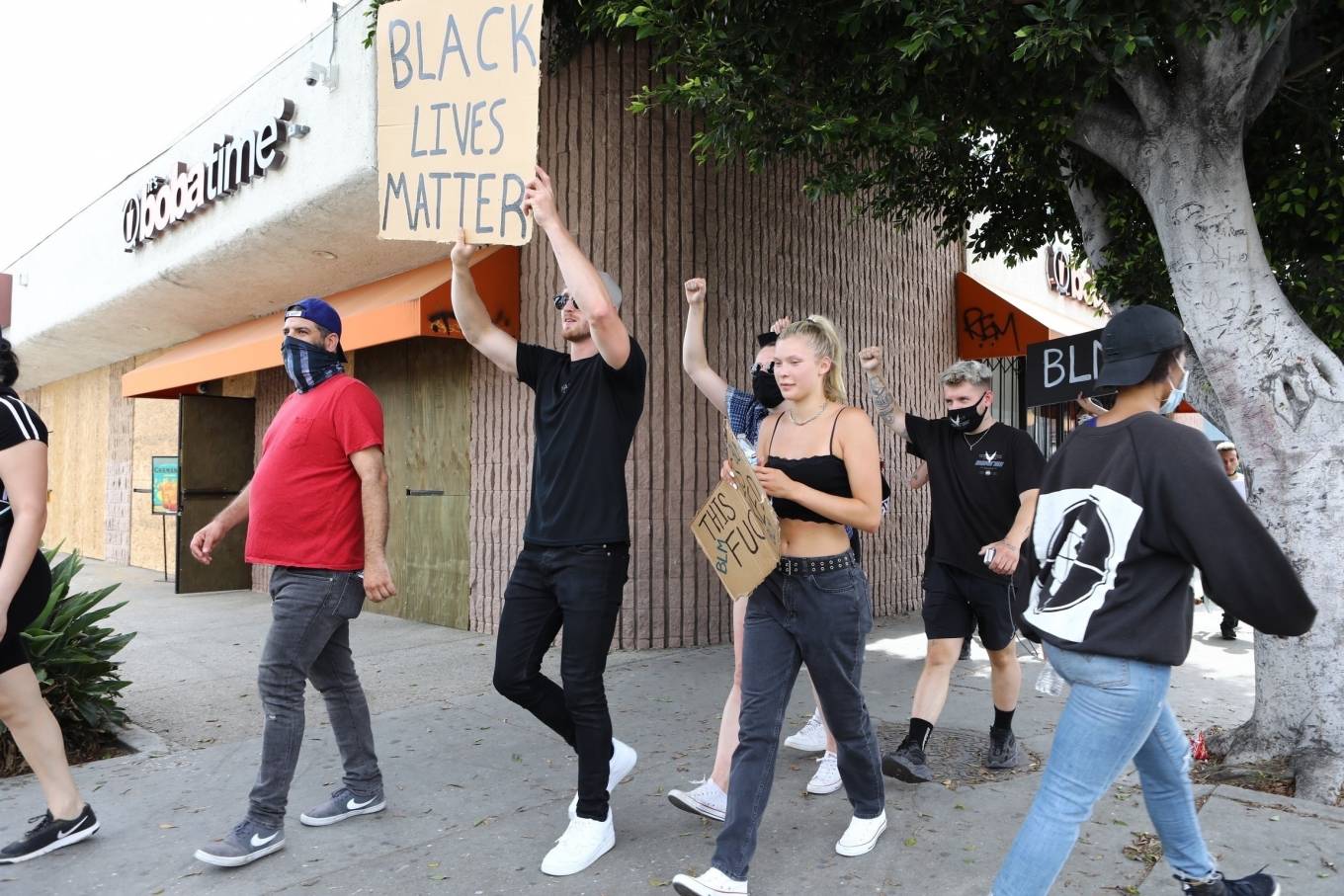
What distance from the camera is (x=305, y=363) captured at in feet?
12.0

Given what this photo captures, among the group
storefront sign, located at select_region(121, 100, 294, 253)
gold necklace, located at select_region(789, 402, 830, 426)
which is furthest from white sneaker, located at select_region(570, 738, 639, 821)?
storefront sign, located at select_region(121, 100, 294, 253)

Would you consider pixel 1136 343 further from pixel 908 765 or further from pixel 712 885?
pixel 908 765

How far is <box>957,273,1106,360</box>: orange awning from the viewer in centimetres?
1058

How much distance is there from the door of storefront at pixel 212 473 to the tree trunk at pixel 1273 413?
10683 mm

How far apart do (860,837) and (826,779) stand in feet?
2.12

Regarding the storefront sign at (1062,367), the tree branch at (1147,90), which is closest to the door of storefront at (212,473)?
the storefront sign at (1062,367)

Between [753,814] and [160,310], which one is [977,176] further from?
[160,310]

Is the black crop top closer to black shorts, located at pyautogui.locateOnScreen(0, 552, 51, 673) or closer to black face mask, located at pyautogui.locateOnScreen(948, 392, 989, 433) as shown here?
black face mask, located at pyautogui.locateOnScreen(948, 392, 989, 433)

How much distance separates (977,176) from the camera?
23.0ft

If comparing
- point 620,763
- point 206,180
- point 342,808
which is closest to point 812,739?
point 620,763

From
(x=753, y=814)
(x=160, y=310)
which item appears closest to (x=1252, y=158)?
(x=753, y=814)

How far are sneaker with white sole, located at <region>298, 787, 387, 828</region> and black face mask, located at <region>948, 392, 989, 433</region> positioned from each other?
301 centimetres

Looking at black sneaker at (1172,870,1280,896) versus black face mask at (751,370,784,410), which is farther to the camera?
black face mask at (751,370,784,410)

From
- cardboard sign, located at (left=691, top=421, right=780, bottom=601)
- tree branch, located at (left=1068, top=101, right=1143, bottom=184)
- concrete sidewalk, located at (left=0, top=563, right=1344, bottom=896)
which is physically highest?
tree branch, located at (left=1068, top=101, right=1143, bottom=184)
